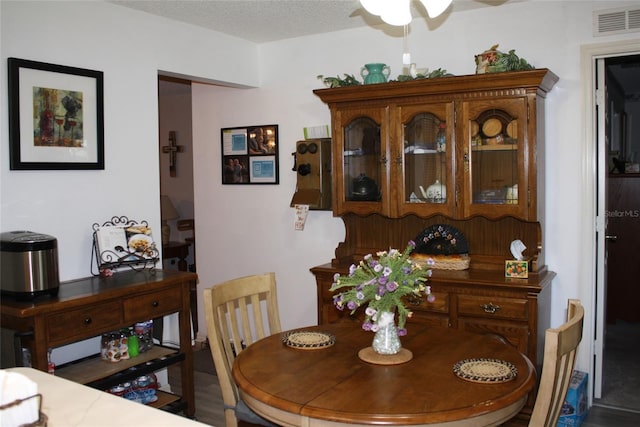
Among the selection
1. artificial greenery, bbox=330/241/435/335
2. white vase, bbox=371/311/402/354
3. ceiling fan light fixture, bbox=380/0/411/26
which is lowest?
white vase, bbox=371/311/402/354

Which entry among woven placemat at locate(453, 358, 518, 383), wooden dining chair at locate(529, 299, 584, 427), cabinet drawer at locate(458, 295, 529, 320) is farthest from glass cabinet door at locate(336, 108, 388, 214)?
wooden dining chair at locate(529, 299, 584, 427)

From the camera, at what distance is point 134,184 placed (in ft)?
11.6

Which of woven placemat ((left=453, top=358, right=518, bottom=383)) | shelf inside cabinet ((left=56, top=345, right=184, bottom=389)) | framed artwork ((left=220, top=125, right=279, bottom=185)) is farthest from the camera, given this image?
framed artwork ((left=220, top=125, right=279, bottom=185))

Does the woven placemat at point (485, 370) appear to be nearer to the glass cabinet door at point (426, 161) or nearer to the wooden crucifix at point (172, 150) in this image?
the glass cabinet door at point (426, 161)

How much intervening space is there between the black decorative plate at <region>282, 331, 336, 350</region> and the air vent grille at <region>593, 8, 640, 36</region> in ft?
7.72

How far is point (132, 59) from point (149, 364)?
5.85ft

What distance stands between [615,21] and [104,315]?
10.3 feet

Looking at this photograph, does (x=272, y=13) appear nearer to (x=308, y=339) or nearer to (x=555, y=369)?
(x=308, y=339)

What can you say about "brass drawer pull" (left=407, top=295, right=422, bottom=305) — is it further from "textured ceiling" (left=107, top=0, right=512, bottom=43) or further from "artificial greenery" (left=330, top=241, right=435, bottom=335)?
"textured ceiling" (left=107, top=0, right=512, bottom=43)

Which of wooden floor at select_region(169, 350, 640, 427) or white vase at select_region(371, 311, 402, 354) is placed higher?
white vase at select_region(371, 311, 402, 354)

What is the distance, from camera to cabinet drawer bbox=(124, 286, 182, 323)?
9.64ft

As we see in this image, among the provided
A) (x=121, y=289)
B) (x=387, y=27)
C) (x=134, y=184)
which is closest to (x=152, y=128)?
(x=134, y=184)

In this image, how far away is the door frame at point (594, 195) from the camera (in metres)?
3.34

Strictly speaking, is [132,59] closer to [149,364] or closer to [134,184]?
[134,184]
